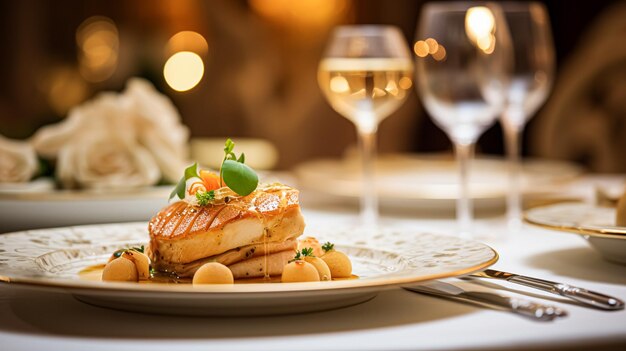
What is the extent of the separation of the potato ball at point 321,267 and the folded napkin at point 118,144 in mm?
714

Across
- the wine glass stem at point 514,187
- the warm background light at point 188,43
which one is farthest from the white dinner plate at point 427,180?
the warm background light at point 188,43

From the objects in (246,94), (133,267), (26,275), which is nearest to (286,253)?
(133,267)

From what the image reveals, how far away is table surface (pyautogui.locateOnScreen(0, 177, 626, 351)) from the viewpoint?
0.73 metres

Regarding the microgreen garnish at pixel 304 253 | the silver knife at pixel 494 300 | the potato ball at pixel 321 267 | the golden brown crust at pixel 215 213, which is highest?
Result: the golden brown crust at pixel 215 213

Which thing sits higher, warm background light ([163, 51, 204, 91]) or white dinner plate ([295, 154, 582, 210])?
warm background light ([163, 51, 204, 91])

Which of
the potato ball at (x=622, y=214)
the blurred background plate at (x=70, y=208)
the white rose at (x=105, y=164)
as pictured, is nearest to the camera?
the potato ball at (x=622, y=214)

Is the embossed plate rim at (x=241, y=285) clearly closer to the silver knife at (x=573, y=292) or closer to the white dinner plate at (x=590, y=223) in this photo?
the silver knife at (x=573, y=292)

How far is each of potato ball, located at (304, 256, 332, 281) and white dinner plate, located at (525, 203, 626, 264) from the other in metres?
0.34

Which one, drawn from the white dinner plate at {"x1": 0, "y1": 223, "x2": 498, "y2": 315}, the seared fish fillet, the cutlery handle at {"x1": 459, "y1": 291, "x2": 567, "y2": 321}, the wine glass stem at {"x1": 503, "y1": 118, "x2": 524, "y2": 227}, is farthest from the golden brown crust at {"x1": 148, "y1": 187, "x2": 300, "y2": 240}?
the wine glass stem at {"x1": 503, "y1": 118, "x2": 524, "y2": 227}

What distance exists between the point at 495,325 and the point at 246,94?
415 cm

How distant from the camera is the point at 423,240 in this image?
108 centimetres

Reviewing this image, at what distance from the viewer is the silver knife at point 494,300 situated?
2.64 ft

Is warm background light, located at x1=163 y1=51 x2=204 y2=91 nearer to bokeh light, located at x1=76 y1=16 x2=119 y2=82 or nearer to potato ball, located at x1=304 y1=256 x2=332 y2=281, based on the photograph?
bokeh light, located at x1=76 y1=16 x2=119 y2=82

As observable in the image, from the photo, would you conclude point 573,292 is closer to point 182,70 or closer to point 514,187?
point 514,187
